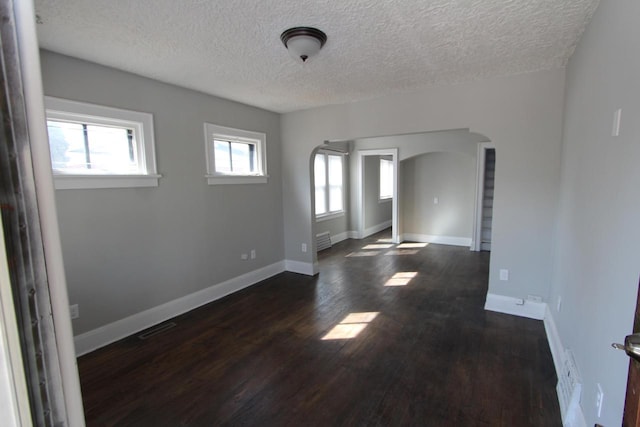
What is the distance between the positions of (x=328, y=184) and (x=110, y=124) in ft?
14.4

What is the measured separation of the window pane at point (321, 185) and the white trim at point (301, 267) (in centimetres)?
174

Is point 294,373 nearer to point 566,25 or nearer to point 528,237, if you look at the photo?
point 528,237

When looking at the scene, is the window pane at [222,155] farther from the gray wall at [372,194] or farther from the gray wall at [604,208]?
the gray wall at [372,194]

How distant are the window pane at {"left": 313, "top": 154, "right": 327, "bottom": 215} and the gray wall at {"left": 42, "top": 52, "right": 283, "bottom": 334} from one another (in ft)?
6.83

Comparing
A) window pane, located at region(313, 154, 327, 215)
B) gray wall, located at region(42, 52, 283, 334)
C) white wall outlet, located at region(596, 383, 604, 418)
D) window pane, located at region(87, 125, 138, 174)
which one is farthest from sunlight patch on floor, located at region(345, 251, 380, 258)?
white wall outlet, located at region(596, 383, 604, 418)

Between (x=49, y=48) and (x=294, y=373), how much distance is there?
3082 millimetres

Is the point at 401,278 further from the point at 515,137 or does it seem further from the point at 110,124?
the point at 110,124

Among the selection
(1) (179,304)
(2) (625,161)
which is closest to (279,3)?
(2) (625,161)

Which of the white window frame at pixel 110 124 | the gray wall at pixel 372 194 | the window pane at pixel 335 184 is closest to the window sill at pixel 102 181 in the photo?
the white window frame at pixel 110 124

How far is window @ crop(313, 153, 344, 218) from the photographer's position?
6.38 metres

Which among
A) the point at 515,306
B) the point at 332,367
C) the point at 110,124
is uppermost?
the point at 110,124

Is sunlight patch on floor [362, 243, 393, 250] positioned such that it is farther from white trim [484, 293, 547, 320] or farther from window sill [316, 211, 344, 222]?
white trim [484, 293, 547, 320]

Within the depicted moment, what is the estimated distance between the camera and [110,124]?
278cm

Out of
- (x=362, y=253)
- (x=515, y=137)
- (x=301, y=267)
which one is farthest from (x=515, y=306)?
(x=362, y=253)
